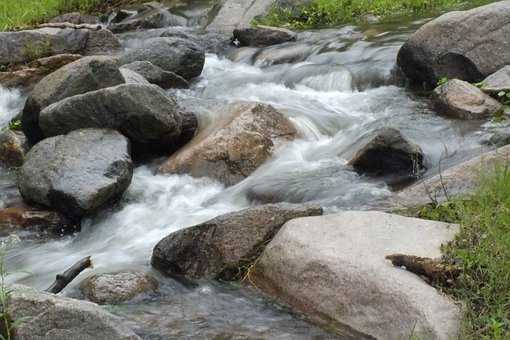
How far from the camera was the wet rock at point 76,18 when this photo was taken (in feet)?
55.8

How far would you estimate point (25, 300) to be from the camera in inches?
139

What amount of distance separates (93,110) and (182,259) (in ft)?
9.98

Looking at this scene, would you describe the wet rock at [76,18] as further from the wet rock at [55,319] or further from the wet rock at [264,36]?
the wet rock at [55,319]

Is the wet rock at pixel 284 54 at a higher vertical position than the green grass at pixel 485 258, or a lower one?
lower

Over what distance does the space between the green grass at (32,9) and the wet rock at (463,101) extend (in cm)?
1031

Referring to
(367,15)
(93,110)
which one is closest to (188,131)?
(93,110)

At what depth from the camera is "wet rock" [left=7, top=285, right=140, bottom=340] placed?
349cm

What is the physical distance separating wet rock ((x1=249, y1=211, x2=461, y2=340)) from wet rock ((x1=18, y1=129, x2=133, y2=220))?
7.96 feet

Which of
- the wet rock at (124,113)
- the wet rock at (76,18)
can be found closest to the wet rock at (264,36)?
the wet rock at (76,18)

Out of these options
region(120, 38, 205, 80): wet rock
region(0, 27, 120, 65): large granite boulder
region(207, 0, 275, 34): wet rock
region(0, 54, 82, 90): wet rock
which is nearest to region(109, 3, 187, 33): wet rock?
region(207, 0, 275, 34): wet rock

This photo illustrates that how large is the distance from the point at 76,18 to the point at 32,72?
19.5 ft

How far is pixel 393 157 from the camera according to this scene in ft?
22.1

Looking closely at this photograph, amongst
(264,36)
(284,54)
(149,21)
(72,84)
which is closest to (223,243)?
(72,84)

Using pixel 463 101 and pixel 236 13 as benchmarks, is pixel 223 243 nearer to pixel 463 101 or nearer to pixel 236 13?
pixel 463 101
